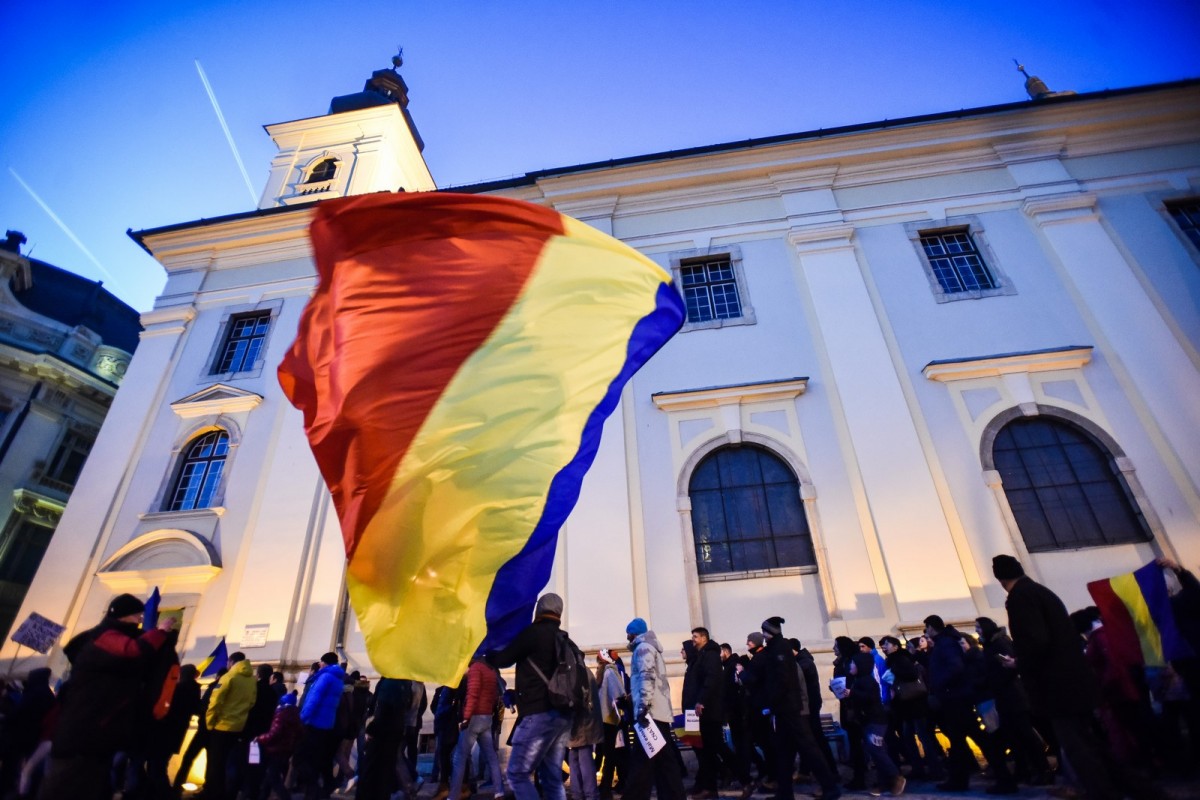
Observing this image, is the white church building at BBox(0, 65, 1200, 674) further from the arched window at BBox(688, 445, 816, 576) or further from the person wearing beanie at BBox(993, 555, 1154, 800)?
the person wearing beanie at BBox(993, 555, 1154, 800)

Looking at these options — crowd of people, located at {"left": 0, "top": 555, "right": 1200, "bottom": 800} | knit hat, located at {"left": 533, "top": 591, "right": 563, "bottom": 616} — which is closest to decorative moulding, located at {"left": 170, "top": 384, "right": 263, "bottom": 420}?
crowd of people, located at {"left": 0, "top": 555, "right": 1200, "bottom": 800}

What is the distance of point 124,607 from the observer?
3.83 m

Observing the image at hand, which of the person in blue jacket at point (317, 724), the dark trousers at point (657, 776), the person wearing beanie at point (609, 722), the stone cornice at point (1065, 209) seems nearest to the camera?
the dark trousers at point (657, 776)

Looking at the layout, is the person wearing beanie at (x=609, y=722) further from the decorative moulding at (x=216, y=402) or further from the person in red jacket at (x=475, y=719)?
the decorative moulding at (x=216, y=402)

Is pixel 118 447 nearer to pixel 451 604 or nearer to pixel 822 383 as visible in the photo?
pixel 451 604

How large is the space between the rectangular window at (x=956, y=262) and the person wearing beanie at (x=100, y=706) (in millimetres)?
13220

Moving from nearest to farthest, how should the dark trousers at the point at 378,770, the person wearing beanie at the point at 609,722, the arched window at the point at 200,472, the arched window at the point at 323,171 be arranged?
the dark trousers at the point at 378,770 → the person wearing beanie at the point at 609,722 → the arched window at the point at 200,472 → the arched window at the point at 323,171

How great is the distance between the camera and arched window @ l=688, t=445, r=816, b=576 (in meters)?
9.62

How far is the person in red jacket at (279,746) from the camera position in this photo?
6.05 metres

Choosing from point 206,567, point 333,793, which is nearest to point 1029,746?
point 333,793

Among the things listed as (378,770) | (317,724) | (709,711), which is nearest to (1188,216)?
(709,711)

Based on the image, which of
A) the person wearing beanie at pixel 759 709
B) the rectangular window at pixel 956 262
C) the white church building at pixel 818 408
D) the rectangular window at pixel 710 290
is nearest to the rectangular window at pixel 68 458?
the white church building at pixel 818 408

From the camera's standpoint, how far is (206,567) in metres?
10.5

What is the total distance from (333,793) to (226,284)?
40.7 feet
